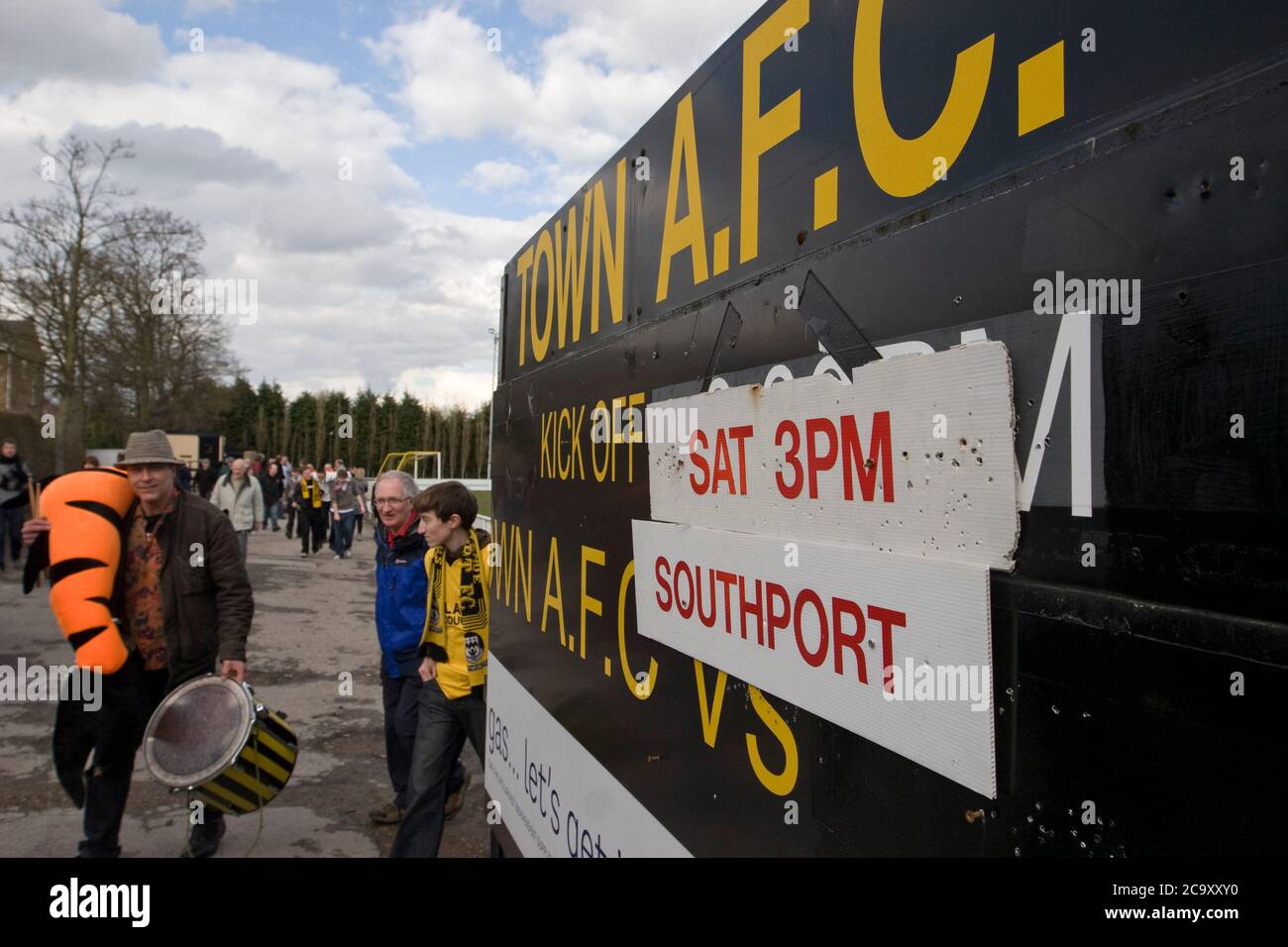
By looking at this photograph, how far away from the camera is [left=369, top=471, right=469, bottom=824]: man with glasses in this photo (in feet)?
14.0

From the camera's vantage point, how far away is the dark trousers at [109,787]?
360cm

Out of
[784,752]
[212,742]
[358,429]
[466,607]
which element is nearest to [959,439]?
[784,752]

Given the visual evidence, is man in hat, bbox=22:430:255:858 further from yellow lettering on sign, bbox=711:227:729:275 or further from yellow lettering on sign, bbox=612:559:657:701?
yellow lettering on sign, bbox=711:227:729:275

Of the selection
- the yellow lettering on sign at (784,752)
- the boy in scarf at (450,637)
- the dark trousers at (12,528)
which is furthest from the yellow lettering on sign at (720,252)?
the dark trousers at (12,528)

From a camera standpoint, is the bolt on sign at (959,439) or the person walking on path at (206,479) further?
the person walking on path at (206,479)

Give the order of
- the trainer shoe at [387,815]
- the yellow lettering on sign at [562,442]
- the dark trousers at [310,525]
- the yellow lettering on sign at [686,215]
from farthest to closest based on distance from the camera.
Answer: the dark trousers at [310,525]
the trainer shoe at [387,815]
the yellow lettering on sign at [562,442]
the yellow lettering on sign at [686,215]

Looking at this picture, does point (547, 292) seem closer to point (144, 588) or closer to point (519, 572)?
point (519, 572)

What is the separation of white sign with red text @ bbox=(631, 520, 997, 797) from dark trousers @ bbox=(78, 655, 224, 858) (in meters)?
2.94

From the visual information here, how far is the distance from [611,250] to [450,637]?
2.08 m

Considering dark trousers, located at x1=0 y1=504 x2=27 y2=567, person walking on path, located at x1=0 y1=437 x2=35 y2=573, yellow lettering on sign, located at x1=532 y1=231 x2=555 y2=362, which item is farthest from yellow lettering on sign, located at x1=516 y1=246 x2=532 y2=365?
dark trousers, located at x1=0 y1=504 x2=27 y2=567

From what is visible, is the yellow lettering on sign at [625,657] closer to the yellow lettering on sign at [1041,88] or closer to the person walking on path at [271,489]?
the yellow lettering on sign at [1041,88]

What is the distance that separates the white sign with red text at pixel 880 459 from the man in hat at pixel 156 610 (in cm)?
284

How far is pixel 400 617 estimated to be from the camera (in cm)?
428
